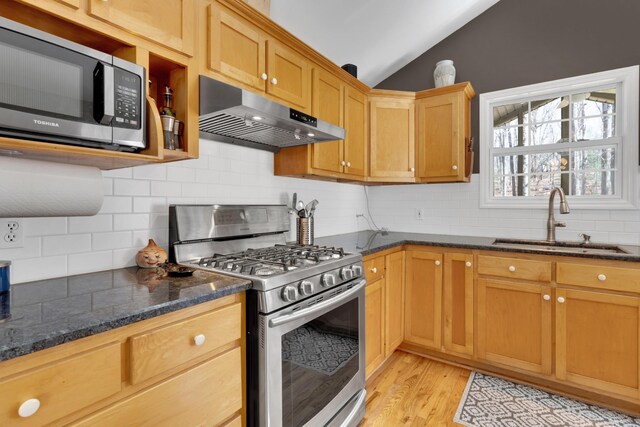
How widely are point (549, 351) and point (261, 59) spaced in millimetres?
2610

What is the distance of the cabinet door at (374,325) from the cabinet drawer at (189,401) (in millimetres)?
1117

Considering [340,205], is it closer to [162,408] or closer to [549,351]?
[549,351]

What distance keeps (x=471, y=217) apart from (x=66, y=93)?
3034 mm

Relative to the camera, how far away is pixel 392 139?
2961 millimetres

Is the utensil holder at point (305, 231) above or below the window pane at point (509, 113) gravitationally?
below

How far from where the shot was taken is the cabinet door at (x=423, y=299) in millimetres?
2564

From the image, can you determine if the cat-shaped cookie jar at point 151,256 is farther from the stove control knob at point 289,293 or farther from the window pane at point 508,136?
the window pane at point 508,136

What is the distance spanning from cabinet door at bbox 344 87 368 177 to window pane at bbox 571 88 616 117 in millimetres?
1761

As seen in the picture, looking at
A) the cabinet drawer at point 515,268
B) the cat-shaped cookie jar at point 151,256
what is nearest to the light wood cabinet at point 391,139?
the cabinet drawer at point 515,268

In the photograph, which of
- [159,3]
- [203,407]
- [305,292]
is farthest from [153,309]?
[159,3]

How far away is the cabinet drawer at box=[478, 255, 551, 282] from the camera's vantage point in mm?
2170

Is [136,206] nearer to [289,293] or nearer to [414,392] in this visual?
[289,293]

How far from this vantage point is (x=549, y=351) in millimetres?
2170

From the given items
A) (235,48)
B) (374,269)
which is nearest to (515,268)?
(374,269)
